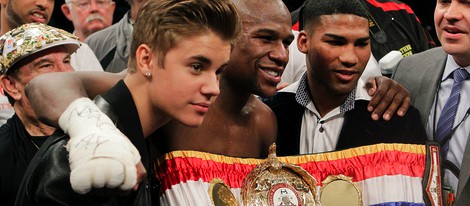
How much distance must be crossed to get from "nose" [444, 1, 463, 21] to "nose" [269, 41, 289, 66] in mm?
639

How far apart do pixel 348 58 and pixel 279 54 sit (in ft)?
0.76

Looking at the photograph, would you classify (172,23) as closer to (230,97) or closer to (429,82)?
(230,97)

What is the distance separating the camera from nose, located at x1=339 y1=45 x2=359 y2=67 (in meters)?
2.74

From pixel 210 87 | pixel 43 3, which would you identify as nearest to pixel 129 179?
pixel 210 87

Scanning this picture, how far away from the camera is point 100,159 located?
176 cm

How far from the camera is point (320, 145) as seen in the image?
2783 mm

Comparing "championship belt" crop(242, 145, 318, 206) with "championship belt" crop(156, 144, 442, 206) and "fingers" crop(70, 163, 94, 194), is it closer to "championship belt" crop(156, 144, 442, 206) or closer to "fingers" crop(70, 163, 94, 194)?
"championship belt" crop(156, 144, 442, 206)

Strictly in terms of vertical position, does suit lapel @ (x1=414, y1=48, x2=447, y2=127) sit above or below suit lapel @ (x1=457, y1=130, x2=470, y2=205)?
above

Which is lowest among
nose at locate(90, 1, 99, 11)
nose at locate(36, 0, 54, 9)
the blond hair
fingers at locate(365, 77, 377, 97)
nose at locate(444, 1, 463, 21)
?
fingers at locate(365, 77, 377, 97)

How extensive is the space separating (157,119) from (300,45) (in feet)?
2.76

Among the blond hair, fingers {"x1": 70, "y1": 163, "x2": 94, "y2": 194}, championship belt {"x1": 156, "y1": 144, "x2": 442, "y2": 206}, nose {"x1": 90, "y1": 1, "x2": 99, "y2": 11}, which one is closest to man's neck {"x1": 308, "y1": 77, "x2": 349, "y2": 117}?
championship belt {"x1": 156, "y1": 144, "x2": 442, "y2": 206}

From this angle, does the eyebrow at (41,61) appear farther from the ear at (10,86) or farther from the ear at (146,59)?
the ear at (146,59)

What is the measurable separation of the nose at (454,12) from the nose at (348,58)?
43 cm

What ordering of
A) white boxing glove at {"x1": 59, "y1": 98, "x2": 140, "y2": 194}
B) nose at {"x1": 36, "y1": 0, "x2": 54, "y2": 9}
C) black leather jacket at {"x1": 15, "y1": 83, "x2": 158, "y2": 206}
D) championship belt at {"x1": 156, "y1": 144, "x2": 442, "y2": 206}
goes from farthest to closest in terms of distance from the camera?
nose at {"x1": 36, "y1": 0, "x2": 54, "y2": 9}
championship belt at {"x1": 156, "y1": 144, "x2": 442, "y2": 206}
black leather jacket at {"x1": 15, "y1": 83, "x2": 158, "y2": 206}
white boxing glove at {"x1": 59, "y1": 98, "x2": 140, "y2": 194}
